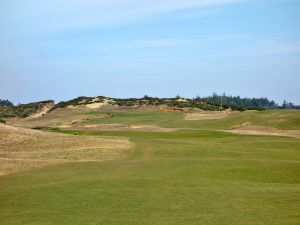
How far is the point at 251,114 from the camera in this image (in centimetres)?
8838

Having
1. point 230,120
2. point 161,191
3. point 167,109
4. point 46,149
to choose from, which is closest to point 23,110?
point 167,109

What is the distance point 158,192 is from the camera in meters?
23.9

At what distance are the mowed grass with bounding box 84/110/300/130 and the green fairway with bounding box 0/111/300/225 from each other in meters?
37.0

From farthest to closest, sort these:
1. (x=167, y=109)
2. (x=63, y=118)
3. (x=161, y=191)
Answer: (x=167, y=109) < (x=63, y=118) < (x=161, y=191)

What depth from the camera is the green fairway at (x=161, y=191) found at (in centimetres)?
1889

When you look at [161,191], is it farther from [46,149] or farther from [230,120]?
[230,120]

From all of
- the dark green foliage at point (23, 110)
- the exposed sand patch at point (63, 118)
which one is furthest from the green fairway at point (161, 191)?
the dark green foliage at point (23, 110)

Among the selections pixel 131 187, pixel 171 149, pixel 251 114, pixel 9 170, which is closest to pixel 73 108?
pixel 251 114

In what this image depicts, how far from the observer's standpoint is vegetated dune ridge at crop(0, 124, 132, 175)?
36.2 metres

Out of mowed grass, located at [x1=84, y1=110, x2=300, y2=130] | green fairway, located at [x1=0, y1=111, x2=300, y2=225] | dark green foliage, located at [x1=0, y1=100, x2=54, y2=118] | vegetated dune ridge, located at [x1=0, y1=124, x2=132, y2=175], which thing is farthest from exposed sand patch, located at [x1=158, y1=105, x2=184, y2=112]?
green fairway, located at [x1=0, y1=111, x2=300, y2=225]

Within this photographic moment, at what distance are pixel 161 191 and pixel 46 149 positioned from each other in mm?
22928

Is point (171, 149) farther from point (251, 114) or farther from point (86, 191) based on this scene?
point (251, 114)

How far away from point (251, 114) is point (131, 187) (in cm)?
6608

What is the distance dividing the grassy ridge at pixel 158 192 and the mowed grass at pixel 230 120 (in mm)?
39270
